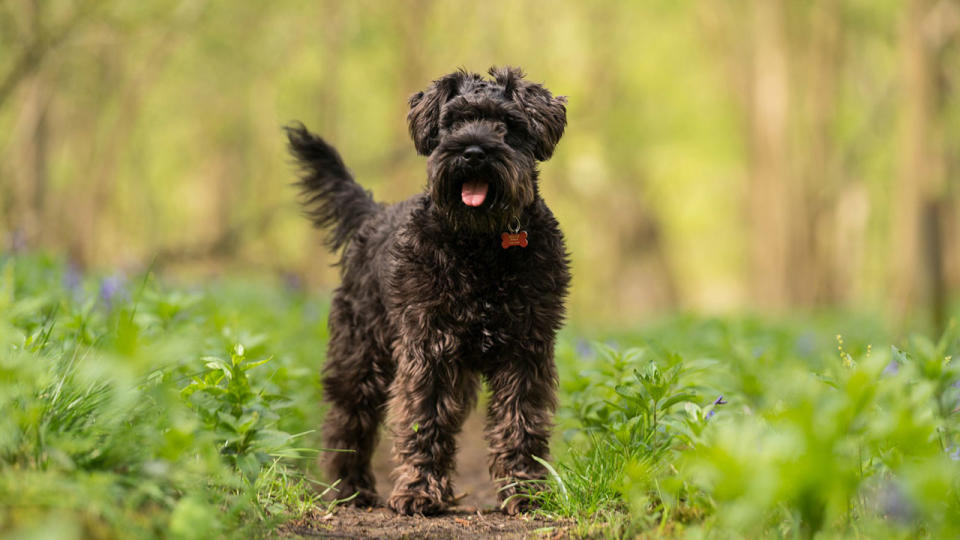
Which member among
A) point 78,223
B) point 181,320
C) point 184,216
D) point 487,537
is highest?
point 184,216

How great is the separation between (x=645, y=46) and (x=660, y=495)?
60.6 feet

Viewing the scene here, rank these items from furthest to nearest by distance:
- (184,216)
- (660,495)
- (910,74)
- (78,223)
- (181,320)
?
(184,216)
(78,223)
(910,74)
(181,320)
(660,495)

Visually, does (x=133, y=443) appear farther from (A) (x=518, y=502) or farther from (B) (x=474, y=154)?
(B) (x=474, y=154)

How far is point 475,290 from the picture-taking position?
3.91 m

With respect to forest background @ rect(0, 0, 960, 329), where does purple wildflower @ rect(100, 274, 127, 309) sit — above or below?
below

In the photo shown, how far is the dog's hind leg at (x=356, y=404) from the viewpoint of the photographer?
4586 millimetres

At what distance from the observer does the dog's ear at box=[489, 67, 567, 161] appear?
4.12m

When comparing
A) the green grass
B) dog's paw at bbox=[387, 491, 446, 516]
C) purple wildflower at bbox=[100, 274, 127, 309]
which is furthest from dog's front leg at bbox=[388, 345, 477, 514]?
purple wildflower at bbox=[100, 274, 127, 309]

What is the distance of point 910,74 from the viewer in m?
9.62

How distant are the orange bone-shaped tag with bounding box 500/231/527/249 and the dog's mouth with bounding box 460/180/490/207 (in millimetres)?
214

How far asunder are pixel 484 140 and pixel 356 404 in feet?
5.63

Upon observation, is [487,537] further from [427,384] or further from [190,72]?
[190,72]

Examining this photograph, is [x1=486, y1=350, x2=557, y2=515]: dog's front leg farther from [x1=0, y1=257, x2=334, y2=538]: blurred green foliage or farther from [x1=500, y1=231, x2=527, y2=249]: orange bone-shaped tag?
[x1=0, y1=257, x2=334, y2=538]: blurred green foliage

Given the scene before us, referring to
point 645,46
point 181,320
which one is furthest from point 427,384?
point 645,46
